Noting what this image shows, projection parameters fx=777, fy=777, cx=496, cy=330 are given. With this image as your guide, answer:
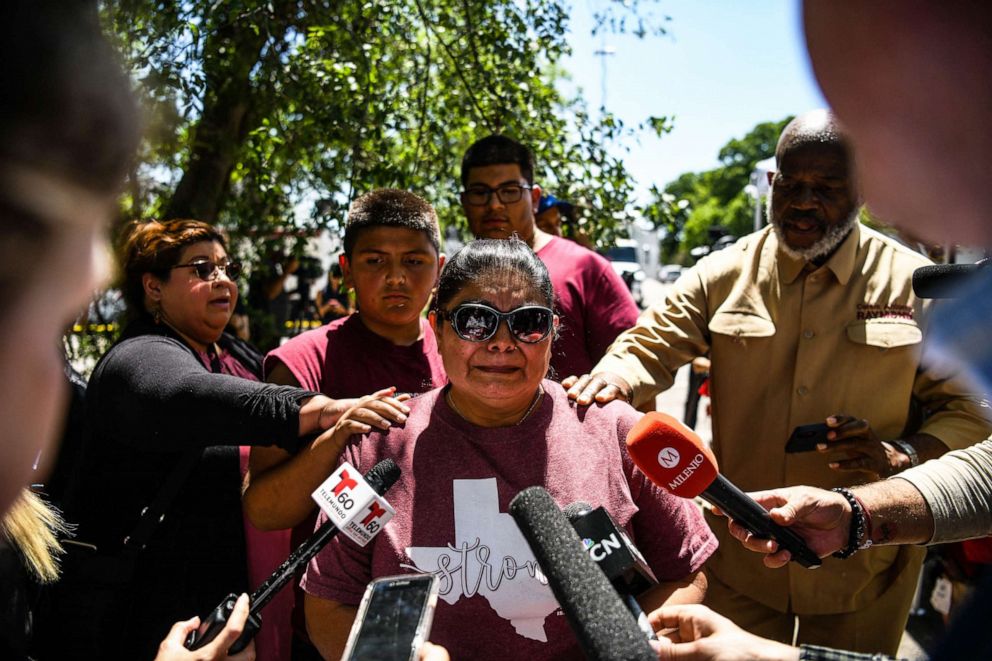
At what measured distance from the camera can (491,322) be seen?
2.23m

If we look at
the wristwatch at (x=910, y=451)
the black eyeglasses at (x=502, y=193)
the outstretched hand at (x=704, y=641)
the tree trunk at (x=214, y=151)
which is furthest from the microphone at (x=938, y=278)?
the tree trunk at (x=214, y=151)

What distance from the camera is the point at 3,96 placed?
2.38ft

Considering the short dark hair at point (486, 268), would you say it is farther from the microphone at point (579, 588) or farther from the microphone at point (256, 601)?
the microphone at point (579, 588)

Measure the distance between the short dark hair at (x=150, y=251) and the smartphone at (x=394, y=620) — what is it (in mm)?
1976

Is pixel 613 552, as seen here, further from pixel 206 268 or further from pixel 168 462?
pixel 206 268

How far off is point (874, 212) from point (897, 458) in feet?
6.23

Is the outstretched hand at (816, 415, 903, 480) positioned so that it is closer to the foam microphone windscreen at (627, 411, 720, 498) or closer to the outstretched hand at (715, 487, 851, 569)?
the outstretched hand at (715, 487, 851, 569)

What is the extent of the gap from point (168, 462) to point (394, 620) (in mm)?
1617

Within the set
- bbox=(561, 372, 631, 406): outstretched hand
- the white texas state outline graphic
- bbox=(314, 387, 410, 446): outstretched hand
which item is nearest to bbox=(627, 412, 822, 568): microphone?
the white texas state outline graphic

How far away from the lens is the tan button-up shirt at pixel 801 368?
2754 millimetres

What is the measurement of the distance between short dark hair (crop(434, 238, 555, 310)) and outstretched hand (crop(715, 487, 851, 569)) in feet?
2.79

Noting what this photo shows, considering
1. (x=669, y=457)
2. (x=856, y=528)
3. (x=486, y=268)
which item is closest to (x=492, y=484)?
(x=669, y=457)

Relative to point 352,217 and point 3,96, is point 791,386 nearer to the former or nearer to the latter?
point 352,217

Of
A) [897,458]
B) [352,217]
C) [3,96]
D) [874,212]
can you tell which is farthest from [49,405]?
[897,458]
